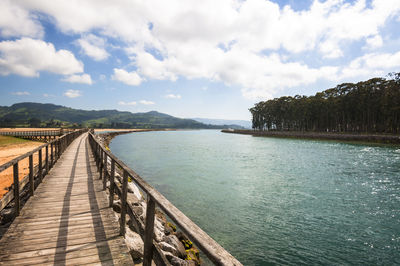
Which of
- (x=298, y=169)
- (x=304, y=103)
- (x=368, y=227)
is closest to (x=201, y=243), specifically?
(x=368, y=227)

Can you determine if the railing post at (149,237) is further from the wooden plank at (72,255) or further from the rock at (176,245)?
the rock at (176,245)

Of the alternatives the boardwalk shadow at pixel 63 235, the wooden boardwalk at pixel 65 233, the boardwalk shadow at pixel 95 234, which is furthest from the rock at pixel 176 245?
the boardwalk shadow at pixel 63 235

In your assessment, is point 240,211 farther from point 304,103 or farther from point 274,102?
point 274,102

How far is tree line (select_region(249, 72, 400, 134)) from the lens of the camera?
6009 cm

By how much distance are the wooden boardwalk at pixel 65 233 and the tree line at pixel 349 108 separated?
72434 millimetres

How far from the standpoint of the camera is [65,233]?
505cm

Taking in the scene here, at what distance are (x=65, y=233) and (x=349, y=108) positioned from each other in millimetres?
85099

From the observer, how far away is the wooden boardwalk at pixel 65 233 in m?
4.14

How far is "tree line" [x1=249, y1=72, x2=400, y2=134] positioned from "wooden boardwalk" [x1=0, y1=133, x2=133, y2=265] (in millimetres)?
72434

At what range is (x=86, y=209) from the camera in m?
6.54

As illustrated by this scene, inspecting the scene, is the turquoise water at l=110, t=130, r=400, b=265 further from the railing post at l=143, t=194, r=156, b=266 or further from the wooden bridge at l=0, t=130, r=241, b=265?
the railing post at l=143, t=194, r=156, b=266

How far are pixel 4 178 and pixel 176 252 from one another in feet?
57.0

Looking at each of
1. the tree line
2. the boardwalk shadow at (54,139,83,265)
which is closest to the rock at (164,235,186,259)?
the boardwalk shadow at (54,139,83,265)

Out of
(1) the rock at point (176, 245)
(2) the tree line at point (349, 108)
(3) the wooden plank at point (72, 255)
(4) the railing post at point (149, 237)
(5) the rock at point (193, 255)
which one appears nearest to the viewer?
(4) the railing post at point (149, 237)
